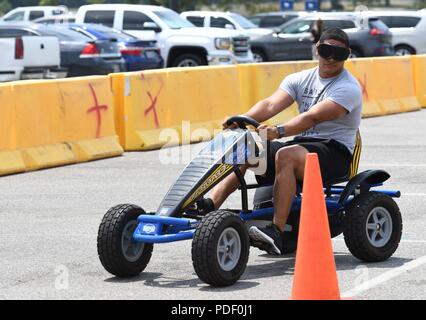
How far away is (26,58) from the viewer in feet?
65.6

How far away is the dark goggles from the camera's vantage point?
823cm

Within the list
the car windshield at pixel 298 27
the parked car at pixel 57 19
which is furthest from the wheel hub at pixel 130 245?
the car windshield at pixel 298 27

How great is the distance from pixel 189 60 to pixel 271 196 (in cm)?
1996

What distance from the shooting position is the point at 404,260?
8195 mm

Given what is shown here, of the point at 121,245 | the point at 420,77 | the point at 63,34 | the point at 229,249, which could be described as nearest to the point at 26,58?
the point at 63,34

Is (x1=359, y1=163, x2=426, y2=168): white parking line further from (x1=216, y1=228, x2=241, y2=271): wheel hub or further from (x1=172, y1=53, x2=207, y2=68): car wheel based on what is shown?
(x1=172, y1=53, x2=207, y2=68): car wheel

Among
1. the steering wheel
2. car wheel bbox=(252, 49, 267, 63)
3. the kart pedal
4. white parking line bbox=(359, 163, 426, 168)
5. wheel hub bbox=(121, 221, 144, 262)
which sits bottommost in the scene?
car wheel bbox=(252, 49, 267, 63)

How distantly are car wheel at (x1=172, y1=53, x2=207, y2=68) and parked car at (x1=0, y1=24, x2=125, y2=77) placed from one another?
3.70 m

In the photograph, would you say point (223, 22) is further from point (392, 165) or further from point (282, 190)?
point (282, 190)

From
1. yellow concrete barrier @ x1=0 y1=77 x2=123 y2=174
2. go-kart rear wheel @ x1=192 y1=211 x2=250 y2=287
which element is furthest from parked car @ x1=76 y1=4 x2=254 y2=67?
go-kart rear wheel @ x1=192 y1=211 x2=250 y2=287

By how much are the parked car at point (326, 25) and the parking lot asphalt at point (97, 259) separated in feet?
64.3

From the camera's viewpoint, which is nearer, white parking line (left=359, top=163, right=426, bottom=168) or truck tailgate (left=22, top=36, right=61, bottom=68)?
white parking line (left=359, top=163, right=426, bottom=168)

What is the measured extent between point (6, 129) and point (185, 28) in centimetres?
1563

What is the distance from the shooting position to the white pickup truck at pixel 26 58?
19.8m
